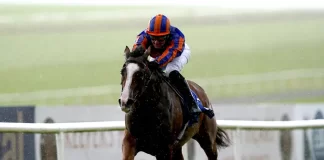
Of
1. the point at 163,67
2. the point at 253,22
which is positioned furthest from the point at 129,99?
the point at 253,22

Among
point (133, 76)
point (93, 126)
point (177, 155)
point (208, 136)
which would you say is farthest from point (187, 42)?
point (133, 76)

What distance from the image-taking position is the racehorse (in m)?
4.02

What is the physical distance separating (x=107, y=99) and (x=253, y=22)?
7342mm

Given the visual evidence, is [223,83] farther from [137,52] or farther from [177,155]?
[137,52]

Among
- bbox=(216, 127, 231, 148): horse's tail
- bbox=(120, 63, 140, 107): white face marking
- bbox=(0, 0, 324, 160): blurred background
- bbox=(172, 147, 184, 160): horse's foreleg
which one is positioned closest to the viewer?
bbox=(120, 63, 140, 107): white face marking

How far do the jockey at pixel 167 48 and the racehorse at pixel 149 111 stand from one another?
0.06m

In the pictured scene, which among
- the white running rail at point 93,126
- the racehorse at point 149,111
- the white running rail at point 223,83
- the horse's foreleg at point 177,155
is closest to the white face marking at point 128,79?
the racehorse at point 149,111

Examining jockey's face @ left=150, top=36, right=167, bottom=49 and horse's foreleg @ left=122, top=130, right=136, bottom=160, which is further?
jockey's face @ left=150, top=36, right=167, bottom=49

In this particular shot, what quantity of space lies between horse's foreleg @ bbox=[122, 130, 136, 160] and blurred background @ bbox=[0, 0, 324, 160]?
851 centimetres

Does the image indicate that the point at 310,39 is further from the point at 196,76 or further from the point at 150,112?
the point at 150,112

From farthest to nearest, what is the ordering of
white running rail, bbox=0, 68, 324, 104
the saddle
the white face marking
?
white running rail, bbox=0, 68, 324, 104, the saddle, the white face marking

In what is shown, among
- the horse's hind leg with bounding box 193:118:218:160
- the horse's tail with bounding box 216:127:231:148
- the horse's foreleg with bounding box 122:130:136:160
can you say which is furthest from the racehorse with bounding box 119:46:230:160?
the horse's tail with bounding box 216:127:231:148

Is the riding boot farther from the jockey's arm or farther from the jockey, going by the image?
the jockey's arm

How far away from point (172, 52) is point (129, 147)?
654 mm
